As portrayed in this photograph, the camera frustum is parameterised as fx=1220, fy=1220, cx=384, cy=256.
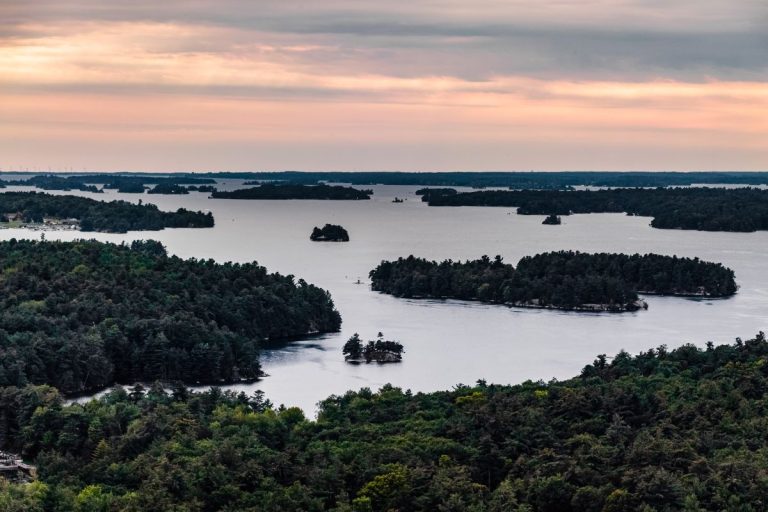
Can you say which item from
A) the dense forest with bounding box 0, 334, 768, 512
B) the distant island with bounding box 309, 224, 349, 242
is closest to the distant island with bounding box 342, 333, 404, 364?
the dense forest with bounding box 0, 334, 768, 512

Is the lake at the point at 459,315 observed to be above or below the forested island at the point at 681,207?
below

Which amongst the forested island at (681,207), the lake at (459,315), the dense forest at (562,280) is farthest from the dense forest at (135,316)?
the forested island at (681,207)

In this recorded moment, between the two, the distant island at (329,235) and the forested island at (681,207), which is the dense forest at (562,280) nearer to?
the distant island at (329,235)

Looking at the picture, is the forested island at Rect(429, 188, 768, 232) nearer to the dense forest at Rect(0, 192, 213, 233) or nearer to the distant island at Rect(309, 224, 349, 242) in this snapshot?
the distant island at Rect(309, 224, 349, 242)

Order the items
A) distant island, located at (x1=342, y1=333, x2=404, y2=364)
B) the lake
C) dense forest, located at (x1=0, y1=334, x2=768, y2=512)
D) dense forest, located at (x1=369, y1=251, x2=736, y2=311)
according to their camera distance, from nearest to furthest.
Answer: dense forest, located at (x1=0, y1=334, x2=768, y2=512), the lake, distant island, located at (x1=342, y1=333, x2=404, y2=364), dense forest, located at (x1=369, y1=251, x2=736, y2=311)

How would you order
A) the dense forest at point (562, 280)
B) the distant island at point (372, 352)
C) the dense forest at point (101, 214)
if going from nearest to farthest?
1. the distant island at point (372, 352)
2. the dense forest at point (562, 280)
3. the dense forest at point (101, 214)

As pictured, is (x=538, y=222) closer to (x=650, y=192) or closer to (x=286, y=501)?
(x=650, y=192)
